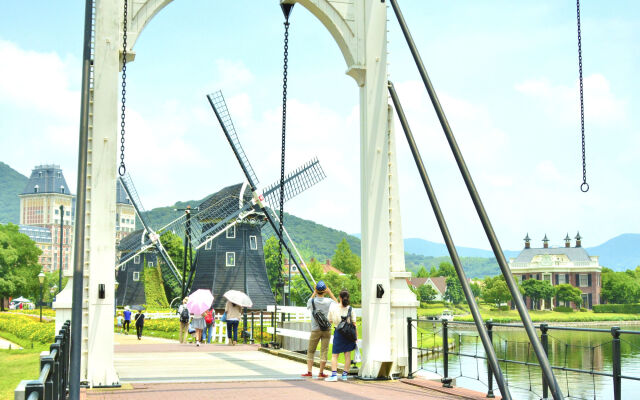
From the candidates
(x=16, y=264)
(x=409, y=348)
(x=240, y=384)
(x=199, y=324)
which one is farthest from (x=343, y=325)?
(x=16, y=264)

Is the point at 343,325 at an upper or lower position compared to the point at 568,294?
upper

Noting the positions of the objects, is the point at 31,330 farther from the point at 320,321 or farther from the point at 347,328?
the point at 347,328

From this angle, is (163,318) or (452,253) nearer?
(452,253)

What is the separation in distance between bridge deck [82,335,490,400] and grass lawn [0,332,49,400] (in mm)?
2739

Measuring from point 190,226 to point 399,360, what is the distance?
3886cm

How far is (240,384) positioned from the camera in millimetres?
10773

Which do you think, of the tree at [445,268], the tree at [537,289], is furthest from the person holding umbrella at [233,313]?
the tree at [445,268]

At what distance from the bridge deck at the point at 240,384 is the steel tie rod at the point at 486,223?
7.00ft

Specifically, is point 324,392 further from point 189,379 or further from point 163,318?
point 163,318

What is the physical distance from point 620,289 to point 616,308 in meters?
6.00

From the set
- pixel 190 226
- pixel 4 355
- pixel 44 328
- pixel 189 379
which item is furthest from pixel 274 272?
pixel 189 379

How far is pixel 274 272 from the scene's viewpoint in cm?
10106

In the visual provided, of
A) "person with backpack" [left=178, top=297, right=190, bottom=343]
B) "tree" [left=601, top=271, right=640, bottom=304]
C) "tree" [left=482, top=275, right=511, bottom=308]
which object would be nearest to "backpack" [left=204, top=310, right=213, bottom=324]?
"person with backpack" [left=178, top=297, right=190, bottom=343]

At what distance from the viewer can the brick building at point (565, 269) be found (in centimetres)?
13188
